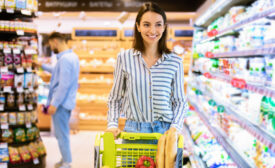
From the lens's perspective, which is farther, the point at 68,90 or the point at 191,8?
the point at 191,8

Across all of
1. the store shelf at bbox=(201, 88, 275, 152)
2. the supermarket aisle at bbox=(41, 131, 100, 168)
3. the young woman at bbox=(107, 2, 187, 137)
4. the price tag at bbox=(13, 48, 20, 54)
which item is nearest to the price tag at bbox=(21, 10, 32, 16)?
the price tag at bbox=(13, 48, 20, 54)

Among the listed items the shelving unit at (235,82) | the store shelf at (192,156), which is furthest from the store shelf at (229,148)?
the store shelf at (192,156)

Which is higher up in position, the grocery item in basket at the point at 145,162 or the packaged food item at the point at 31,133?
the grocery item in basket at the point at 145,162

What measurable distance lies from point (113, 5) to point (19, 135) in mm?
3226

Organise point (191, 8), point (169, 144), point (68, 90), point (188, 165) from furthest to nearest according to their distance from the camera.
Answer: point (191, 8) → point (68, 90) → point (188, 165) → point (169, 144)

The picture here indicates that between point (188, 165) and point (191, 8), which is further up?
point (191, 8)

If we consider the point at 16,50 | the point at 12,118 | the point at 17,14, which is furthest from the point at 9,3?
the point at 12,118

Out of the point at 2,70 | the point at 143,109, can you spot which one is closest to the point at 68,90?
the point at 2,70

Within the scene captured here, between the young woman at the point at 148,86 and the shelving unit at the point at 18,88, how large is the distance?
7.43 feet

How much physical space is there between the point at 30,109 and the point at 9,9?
1.26 meters

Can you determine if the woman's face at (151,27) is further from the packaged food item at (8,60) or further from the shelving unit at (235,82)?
the packaged food item at (8,60)

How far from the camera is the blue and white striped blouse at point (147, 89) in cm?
194

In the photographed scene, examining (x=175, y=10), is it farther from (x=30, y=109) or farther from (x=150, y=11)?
(x=150, y=11)

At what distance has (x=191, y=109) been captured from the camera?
5.13m
